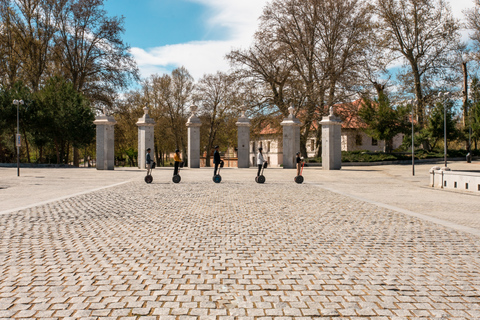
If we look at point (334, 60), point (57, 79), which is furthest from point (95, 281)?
point (57, 79)

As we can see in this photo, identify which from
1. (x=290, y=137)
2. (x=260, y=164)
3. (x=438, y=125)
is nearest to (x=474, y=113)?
(x=438, y=125)

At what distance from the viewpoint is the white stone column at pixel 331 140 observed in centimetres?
2994

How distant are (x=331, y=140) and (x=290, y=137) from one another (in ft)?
11.0

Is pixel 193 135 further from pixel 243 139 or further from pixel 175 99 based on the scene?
pixel 175 99

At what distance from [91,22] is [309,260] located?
3672 cm

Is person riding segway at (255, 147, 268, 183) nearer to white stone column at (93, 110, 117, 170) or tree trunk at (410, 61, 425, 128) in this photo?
white stone column at (93, 110, 117, 170)

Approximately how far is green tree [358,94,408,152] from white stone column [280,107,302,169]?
1196 centimetres

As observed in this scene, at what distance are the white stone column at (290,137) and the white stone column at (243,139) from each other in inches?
116

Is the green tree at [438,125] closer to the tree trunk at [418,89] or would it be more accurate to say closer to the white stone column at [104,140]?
the tree trunk at [418,89]

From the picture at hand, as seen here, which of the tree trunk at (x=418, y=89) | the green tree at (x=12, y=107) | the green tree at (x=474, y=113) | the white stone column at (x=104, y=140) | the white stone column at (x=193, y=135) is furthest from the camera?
the tree trunk at (x=418, y=89)

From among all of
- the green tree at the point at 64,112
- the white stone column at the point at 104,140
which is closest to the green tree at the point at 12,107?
the green tree at the point at 64,112

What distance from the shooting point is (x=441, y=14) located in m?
39.1

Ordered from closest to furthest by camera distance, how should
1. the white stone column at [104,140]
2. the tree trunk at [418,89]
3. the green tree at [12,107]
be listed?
the white stone column at [104,140]
the green tree at [12,107]
the tree trunk at [418,89]

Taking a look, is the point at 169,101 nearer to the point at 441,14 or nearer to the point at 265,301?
the point at 441,14
